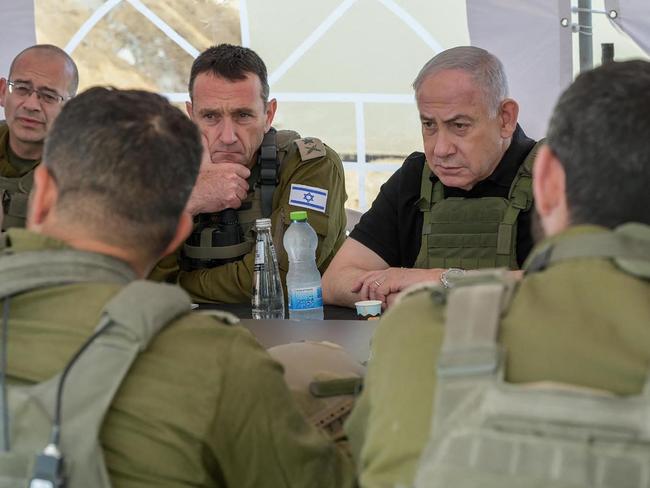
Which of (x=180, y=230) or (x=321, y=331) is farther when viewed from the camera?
(x=321, y=331)

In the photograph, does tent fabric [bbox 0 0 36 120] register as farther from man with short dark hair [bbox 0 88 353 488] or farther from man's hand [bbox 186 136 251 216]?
man with short dark hair [bbox 0 88 353 488]

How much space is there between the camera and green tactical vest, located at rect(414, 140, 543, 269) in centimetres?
333

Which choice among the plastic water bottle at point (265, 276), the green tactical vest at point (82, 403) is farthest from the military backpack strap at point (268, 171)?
the green tactical vest at point (82, 403)

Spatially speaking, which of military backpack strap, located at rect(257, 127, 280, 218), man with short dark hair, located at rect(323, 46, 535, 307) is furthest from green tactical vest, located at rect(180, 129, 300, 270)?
man with short dark hair, located at rect(323, 46, 535, 307)

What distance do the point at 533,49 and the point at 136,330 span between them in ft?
11.4

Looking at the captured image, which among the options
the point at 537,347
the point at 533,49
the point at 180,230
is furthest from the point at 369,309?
the point at 533,49

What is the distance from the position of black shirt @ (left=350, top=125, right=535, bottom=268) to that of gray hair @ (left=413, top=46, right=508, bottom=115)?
180mm

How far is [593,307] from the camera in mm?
1288

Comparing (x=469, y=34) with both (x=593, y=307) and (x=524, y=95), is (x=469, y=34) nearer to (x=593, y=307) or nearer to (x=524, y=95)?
(x=524, y=95)

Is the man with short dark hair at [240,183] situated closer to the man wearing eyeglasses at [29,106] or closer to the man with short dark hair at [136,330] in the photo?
the man wearing eyeglasses at [29,106]

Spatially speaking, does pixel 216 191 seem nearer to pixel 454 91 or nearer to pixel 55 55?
pixel 454 91

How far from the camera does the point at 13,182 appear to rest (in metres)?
4.16

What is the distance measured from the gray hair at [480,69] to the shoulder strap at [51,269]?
2.08 m

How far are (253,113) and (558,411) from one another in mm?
2808
